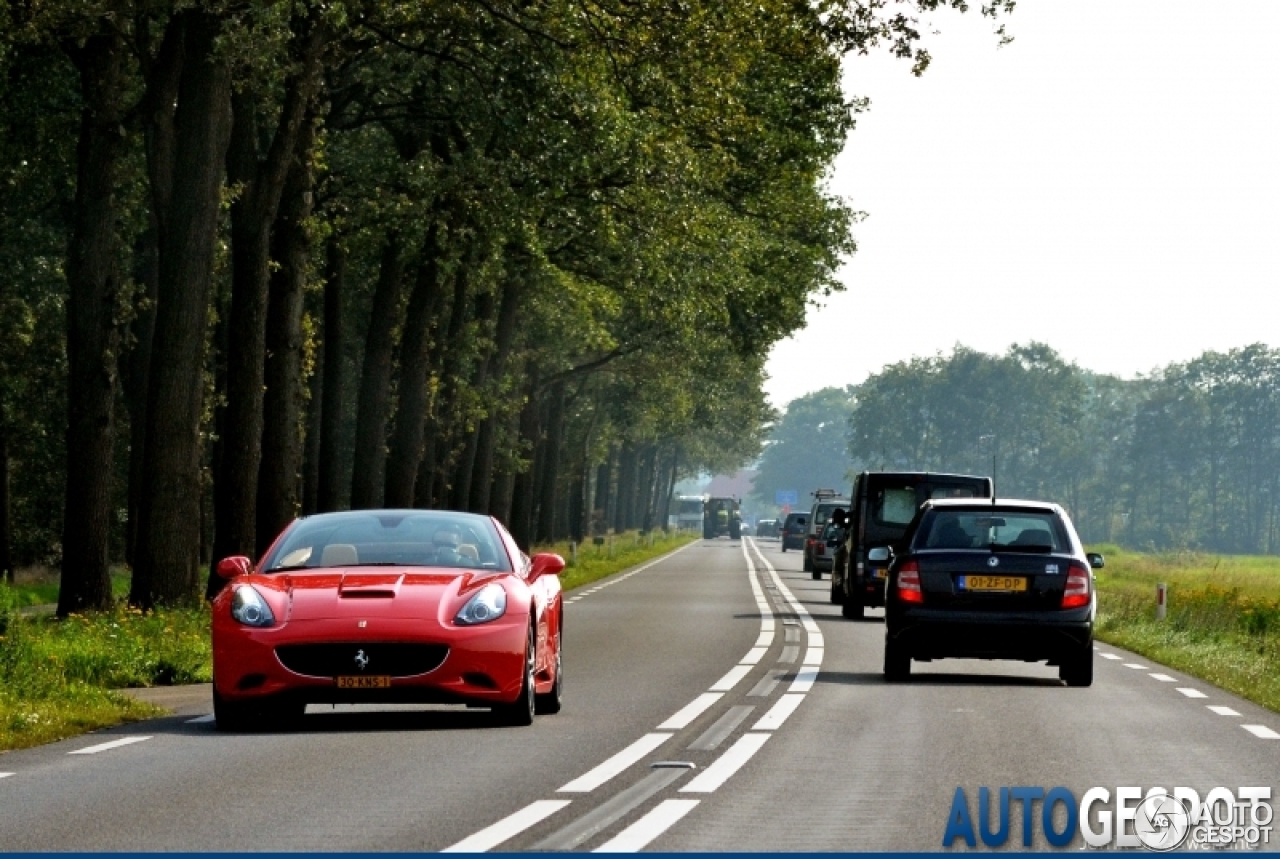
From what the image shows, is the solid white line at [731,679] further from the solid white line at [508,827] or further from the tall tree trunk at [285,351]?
the tall tree trunk at [285,351]

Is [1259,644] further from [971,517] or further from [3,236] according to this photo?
[3,236]

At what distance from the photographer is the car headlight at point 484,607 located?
14.9 meters

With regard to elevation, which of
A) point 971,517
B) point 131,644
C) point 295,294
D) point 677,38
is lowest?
point 131,644

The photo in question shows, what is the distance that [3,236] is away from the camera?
41.4 m

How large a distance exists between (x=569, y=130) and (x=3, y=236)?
12599 mm

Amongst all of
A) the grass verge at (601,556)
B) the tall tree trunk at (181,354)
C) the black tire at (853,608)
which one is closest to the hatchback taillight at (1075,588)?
the tall tree trunk at (181,354)

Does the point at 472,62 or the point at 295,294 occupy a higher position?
the point at 472,62

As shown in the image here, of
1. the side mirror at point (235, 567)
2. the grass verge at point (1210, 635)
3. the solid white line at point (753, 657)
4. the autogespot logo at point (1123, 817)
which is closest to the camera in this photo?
the autogespot logo at point (1123, 817)

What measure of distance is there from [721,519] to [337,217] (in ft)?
408

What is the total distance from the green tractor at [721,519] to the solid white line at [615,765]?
14533 cm

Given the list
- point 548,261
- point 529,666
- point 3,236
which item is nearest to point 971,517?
point 529,666

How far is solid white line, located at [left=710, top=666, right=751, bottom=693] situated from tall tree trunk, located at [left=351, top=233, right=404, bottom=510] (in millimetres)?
19662

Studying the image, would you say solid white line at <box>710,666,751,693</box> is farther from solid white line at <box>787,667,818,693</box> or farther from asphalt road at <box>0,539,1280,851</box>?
solid white line at <box>787,667,818,693</box>

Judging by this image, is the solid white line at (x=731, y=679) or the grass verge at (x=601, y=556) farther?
the grass verge at (x=601, y=556)
